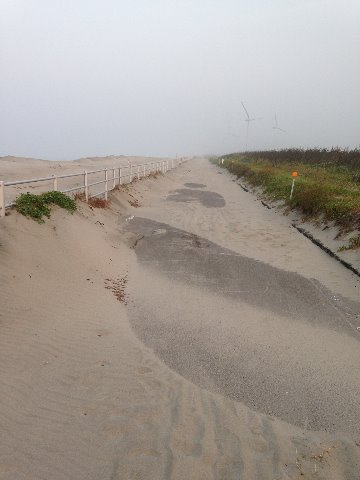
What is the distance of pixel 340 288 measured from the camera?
7.66 metres

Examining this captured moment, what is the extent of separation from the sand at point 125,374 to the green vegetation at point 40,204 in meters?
0.26

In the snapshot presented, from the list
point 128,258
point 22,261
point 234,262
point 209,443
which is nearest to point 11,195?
point 128,258

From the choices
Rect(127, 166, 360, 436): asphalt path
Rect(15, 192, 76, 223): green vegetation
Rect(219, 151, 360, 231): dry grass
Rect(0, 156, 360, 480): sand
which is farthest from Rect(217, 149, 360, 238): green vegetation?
Rect(15, 192, 76, 223): green vegetation

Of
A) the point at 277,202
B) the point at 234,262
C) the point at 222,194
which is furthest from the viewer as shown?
the point at 222,194

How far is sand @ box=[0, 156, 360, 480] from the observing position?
316cm

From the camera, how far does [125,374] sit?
14.4ft

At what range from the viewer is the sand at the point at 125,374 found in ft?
10.4

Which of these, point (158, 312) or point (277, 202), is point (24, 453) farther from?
point (277, 202)

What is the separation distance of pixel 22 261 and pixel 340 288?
604cm

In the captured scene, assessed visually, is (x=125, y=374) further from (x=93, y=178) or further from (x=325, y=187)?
(x=93, y=178)

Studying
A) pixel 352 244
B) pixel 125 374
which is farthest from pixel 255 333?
pixel 352 244

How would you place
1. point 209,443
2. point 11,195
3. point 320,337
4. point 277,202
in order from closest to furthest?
1. point 209,443
2. point 320,337
3. point 11,195
4. point 277,202

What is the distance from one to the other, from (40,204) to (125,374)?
18.6 ft

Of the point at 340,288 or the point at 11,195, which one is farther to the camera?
the point at 11,195
